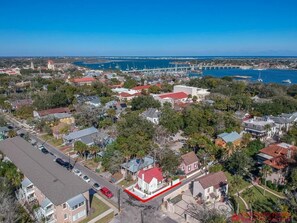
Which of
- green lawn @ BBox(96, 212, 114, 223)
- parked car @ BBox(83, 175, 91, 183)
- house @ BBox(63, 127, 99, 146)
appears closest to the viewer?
green lawn @ BBox(96, 212, 114, 223)

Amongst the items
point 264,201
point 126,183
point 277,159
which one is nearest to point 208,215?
point 264,201

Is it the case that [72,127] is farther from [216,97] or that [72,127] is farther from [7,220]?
[216,97]

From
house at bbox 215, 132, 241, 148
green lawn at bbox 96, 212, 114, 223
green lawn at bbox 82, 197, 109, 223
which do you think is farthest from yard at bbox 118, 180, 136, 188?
house at bbox 215, 132, 241, 148

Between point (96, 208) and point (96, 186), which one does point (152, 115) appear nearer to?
Result: point (96, 186)

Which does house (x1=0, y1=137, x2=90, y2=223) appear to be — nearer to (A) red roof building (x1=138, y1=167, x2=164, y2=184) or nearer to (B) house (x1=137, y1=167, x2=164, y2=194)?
(B) house (x1=137, y1=167, x2=164, y2=194)

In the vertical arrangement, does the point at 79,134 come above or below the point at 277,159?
below

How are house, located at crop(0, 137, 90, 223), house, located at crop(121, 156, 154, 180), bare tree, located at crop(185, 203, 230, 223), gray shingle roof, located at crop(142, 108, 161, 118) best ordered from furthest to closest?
gray shingle roof, located at crop(142, 108, 161, 118) → house, located at crop(121, 156, 154, 180) → house, located at crop(0, 137, 90, 223) → bare tree, located at crop(185, 203, 230, 223)

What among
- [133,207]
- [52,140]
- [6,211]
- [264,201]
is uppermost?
[6,211]

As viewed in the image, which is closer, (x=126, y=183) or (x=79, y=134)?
(x=126, y=183)

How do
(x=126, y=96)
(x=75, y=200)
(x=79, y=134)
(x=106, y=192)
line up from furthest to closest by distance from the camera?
(x=126, y=96)
(x=79, y=134)
(x=106, y=192)
(x=75, y=200)
